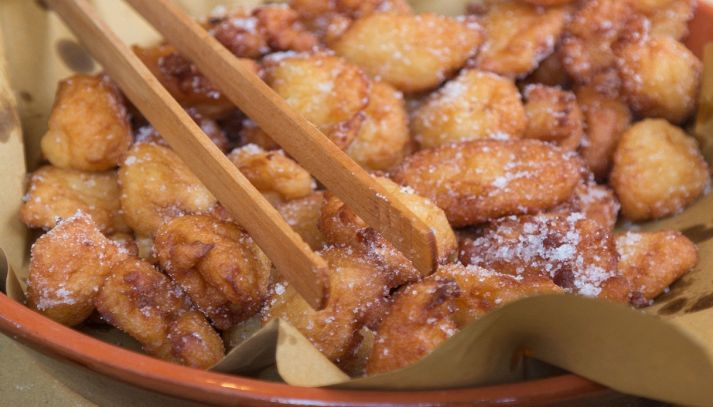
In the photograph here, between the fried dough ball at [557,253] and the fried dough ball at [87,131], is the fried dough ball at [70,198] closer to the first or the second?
the fried dough ball at [87,131]

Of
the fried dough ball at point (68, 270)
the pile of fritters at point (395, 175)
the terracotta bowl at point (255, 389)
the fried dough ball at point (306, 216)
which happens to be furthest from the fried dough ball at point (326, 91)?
the terracotta bowl at point (255, 389)

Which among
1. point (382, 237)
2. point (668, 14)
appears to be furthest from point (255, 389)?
point (668, 14)

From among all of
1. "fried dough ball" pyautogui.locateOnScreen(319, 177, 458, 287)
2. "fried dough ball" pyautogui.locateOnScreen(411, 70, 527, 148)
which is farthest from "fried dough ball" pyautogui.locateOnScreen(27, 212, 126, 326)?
"fried dough ball" pyautogui.locateOnScreen(411, 70, 527, 148)

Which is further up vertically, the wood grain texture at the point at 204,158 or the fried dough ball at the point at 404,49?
the wood grain texture at the point at 204,158

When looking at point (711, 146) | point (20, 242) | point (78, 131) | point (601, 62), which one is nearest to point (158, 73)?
point (78, 131)

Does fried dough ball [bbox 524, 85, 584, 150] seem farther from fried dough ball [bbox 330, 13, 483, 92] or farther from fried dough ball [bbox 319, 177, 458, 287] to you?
fried dough ball [bbox 319, 177, 458, 287]

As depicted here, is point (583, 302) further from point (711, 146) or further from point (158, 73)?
point (158, 73)

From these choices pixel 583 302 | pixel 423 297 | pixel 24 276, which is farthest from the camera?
pixel 24 276
